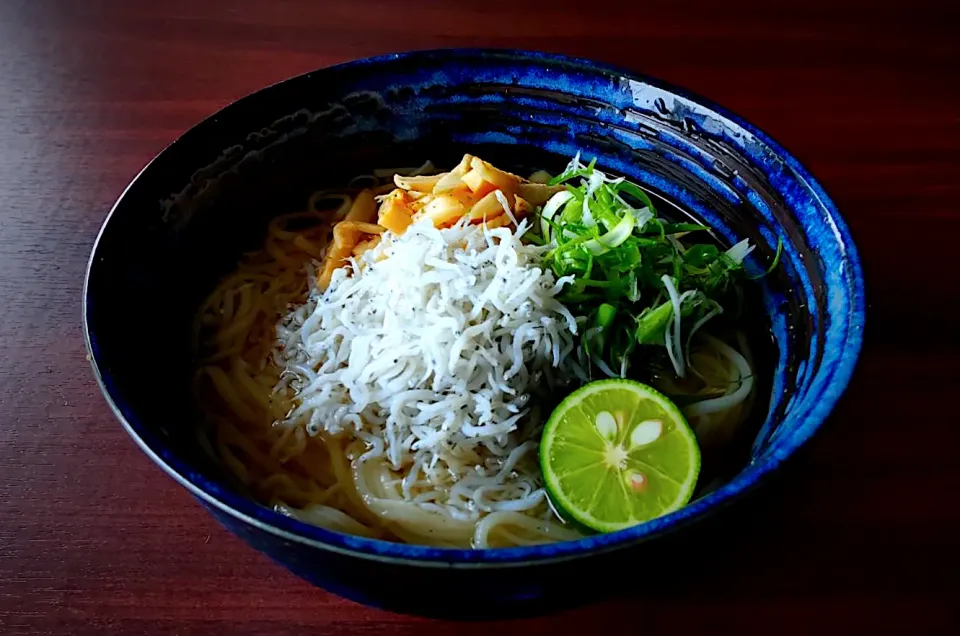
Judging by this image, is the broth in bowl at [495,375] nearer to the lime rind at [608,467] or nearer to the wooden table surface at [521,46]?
the lime rind at [608,467]

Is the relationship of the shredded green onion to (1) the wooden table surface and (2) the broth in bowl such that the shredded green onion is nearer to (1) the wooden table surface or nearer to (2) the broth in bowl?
(2) the broth in bowl

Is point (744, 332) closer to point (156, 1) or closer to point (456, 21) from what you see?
point (456, 21)

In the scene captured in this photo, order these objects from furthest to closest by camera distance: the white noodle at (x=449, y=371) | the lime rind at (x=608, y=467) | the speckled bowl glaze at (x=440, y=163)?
the white noodle at (x=449, y=371) → the lime rind at (x=608, y=467) → the speckled bowl glaze at (x=440, y=163)

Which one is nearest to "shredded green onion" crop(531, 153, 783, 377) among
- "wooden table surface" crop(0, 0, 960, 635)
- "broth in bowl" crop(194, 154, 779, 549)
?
"broth in bowl" crop(194, 154, 779, 549)

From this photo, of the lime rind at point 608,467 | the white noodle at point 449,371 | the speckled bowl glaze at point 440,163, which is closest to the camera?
the speckled bowl glaze at point 440,163

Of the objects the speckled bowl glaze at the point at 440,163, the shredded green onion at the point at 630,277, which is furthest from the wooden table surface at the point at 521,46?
the shredded green onion at the point at 630,277
